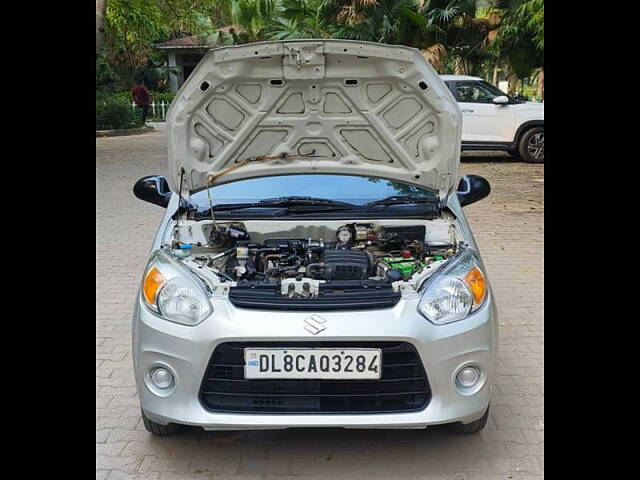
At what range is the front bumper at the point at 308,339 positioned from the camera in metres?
2.70

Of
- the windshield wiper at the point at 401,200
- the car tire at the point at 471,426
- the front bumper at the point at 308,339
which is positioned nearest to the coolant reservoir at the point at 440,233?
the windshield wiper at the point at 401,200

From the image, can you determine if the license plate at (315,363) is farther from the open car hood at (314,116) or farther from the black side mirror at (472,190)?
the black side mirror at (472,190)

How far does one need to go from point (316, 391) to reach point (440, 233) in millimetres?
1387

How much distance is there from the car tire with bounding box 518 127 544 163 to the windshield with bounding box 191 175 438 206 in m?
10.3

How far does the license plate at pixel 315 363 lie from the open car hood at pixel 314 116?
162 centimetres

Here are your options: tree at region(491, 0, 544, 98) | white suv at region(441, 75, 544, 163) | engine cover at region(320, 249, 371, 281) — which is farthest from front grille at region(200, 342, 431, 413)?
tree at region(491, 0, 544, 98)

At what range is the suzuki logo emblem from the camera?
8.84ft

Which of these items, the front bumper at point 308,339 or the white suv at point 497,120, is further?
the white suv at point 497,120

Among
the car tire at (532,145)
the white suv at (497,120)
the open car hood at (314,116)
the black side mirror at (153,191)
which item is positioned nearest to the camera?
the open car hood at (314,116)

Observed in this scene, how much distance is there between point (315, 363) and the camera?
270 centimetres

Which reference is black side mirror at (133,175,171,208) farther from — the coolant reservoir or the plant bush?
the plant bush

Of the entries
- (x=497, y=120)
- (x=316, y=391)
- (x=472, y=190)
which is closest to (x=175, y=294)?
(x=316, y=391)

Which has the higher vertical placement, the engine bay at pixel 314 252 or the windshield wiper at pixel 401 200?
the windshield wiper at pixel 401 200

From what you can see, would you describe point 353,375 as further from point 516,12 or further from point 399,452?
point 516,12
